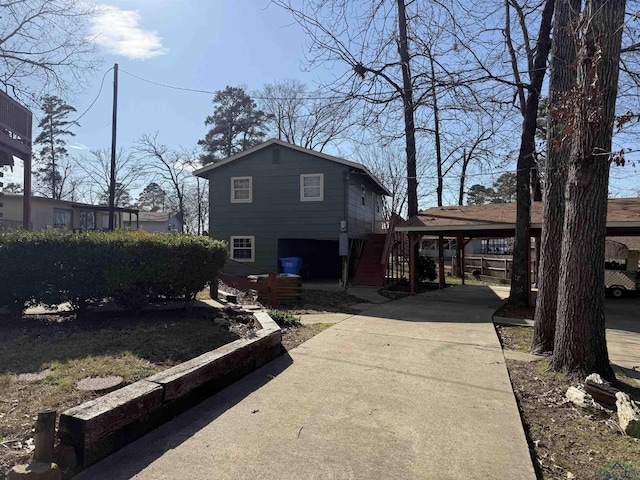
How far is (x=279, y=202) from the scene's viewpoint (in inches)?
590

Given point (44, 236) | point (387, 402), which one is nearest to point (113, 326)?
point (44, 236)

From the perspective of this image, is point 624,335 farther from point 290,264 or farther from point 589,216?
point 290,264

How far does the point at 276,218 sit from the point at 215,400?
1168 centimetres

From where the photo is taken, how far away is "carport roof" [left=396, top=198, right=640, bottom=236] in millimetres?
9940

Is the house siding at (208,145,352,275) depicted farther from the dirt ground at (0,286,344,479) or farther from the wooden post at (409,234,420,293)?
the dirt ground at (0,286,344,479)

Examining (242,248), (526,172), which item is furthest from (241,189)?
(526,172)

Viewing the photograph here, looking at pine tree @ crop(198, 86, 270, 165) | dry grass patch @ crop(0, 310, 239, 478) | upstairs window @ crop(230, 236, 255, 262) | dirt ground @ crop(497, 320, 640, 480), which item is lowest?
dirt ground @ crop(497, 320, 640, 480)

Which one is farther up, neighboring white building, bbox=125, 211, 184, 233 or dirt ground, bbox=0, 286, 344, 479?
neighboring white building, bbox=125, 211, 184, 233

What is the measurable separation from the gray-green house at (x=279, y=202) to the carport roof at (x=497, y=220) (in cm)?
271

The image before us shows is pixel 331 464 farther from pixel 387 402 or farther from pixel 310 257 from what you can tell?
pixel 310 257

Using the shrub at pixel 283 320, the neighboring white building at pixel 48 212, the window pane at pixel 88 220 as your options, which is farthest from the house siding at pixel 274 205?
the window pane at pixel 88 220

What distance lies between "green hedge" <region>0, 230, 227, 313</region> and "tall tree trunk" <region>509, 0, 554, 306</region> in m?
7.39

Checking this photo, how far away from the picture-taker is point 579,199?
441cm

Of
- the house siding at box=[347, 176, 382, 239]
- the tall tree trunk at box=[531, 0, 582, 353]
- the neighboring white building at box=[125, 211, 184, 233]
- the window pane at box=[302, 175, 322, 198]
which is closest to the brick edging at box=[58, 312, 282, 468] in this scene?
the tall tree trunk at box=[531, 0, 582, 353]
